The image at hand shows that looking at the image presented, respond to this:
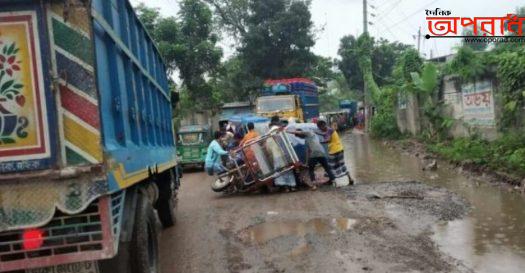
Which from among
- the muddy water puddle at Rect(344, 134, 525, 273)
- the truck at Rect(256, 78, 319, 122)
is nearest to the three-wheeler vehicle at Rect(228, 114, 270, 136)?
the truck at Rect(256, 78, 319, 122)

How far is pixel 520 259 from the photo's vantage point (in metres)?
5.68

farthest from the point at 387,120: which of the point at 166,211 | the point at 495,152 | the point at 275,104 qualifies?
the point at 166,211

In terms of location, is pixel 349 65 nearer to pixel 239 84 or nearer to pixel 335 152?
pixel 239 84

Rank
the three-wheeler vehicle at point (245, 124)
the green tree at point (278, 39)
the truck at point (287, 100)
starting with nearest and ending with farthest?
1. the three-wheeler vehicle at point (245, 124)
2. the truck at point (287, 100)
3. the green tree at point (278, 39)

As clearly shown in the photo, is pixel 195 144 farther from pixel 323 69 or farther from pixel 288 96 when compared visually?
pixel 323 69

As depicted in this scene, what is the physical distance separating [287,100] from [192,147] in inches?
265

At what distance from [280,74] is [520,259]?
29971 millimetres

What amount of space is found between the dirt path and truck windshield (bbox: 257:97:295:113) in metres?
12.2

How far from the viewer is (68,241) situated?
132 inches

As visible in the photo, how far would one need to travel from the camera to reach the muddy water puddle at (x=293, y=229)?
7223mm

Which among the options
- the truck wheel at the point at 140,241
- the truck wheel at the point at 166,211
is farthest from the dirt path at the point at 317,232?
the truck wheel at the point at 140,241

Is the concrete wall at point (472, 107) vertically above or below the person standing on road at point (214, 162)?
above

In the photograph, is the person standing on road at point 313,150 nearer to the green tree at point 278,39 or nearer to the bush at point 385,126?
the bush at point 385,126

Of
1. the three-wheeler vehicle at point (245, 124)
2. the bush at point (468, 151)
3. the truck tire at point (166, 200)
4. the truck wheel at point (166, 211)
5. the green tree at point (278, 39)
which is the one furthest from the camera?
the green tree at point (278, 39)
